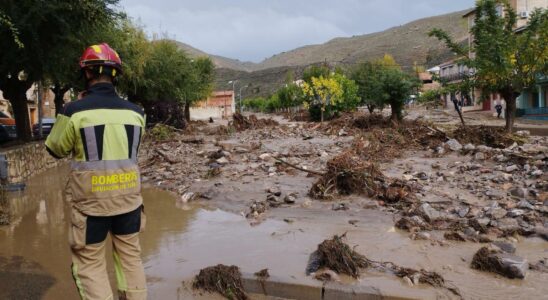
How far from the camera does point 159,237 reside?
664cm

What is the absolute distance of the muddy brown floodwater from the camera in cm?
→ 446

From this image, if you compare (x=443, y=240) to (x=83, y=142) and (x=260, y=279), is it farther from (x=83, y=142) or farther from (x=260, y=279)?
(x=83, y=142)

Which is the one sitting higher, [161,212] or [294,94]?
[294,94]

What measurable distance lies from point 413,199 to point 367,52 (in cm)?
10781

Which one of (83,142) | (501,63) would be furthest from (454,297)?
(501,63)

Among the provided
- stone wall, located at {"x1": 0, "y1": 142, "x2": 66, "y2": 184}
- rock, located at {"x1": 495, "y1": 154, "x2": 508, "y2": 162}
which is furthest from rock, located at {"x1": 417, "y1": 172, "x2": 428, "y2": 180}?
stone wall, located at {"x1": 0, "y1": 142, "x2": 66, "y2": 184}

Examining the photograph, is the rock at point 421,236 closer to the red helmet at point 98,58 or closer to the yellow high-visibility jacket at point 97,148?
the yellow high-visibility jacket at point 97,148

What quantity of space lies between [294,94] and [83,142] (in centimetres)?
5578

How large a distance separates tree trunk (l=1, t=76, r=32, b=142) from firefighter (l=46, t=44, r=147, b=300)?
44.4ft

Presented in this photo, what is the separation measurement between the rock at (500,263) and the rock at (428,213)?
1.76m

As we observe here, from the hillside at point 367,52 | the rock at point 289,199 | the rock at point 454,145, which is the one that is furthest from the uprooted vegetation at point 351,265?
the hillside at point 367,52

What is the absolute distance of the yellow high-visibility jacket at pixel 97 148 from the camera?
3055 mm

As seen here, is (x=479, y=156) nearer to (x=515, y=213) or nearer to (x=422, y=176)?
(x=422, y=176)

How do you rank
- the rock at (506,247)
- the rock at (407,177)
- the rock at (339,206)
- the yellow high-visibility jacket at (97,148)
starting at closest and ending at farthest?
the yellow high-visibility jacket at (97,148) < the rock at (506,247) < the rock at (339,206) < the rock at (407,177)
